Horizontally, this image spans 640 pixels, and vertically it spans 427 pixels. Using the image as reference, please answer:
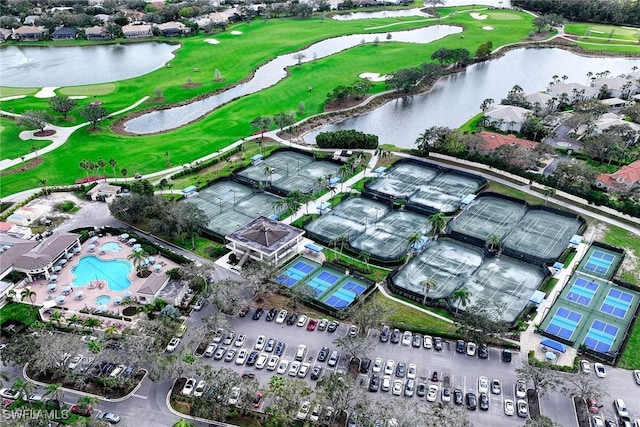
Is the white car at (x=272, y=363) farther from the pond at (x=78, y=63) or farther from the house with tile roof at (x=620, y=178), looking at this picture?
the pond at (x=78, y=63)

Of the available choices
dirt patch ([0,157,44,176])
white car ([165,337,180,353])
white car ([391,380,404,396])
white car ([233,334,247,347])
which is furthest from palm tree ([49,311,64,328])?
dirt patch ([0,157,44,176])

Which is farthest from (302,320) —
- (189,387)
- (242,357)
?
(189,387)

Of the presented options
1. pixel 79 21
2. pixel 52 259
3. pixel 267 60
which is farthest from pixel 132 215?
pixel 79 21

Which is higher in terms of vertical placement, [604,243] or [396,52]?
[396,52]

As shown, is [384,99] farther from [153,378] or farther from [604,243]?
[153,378]

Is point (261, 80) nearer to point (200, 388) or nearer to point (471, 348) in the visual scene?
point (471, 348)

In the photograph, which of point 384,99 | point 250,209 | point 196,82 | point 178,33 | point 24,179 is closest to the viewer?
point 250,209

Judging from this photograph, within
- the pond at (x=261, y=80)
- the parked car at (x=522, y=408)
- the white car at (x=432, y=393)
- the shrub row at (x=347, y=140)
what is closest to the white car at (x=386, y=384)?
the white car at (x=432, y=393)

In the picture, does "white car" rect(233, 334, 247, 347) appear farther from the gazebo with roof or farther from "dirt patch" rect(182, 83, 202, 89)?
"dirt patch" rect(182, 83, 202, 89)
